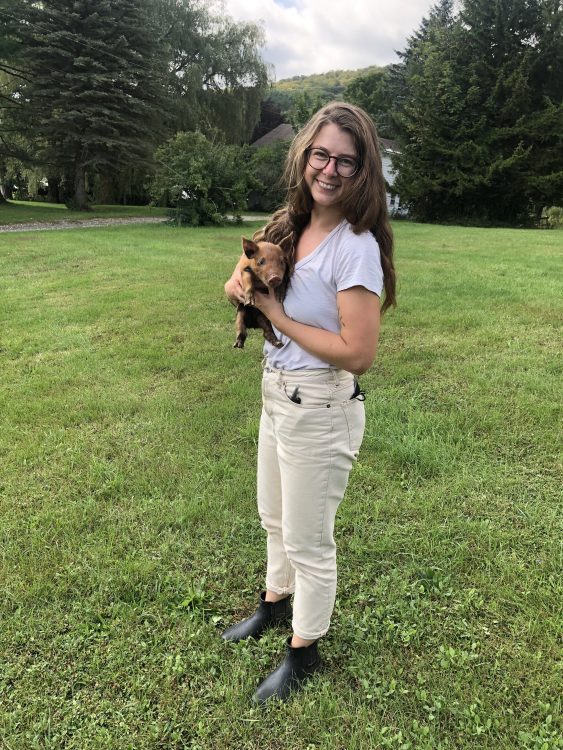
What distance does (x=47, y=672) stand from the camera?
1869 millimetres

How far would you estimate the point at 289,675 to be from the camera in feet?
5.88

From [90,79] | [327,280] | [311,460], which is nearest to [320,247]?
[327,280]

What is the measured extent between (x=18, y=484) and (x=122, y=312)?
3.68 meters

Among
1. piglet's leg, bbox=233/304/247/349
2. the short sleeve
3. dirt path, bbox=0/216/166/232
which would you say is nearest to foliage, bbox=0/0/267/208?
dirt path, bbox=0/216/166/232

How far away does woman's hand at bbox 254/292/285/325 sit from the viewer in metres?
1.50

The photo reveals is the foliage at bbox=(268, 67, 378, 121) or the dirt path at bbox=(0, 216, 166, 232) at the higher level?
the foliage at bbox=(268, 67, 378, 121)

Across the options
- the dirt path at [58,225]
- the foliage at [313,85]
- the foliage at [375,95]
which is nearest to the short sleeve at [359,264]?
the dirt path at [58,225]

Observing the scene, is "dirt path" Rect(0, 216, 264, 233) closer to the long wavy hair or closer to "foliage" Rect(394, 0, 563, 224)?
the long wavy hair

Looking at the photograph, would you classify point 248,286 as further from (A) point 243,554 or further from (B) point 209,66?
(B) point 209,66

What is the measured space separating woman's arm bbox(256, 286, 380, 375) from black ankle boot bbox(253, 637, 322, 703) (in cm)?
105

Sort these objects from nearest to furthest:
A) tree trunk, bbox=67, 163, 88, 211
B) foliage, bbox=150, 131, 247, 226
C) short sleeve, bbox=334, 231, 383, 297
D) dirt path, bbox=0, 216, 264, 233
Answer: short sleeve, bbox=334, 231, 383, 297 → dirt path, bbox=0, 216, 264, 233 → foliage, bbox=150, 131, 247, 226 → tree trunk, bbox=67, 163, 88, 211

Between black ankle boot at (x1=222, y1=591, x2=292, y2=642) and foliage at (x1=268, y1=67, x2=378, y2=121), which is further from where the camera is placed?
foliage at (x1=268, y1=67, x2=378, y2=121)

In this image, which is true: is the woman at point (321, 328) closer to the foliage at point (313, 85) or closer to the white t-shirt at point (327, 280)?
the white t-shirt at point (327, 280)

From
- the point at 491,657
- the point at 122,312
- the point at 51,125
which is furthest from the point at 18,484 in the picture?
the point at 51,125
